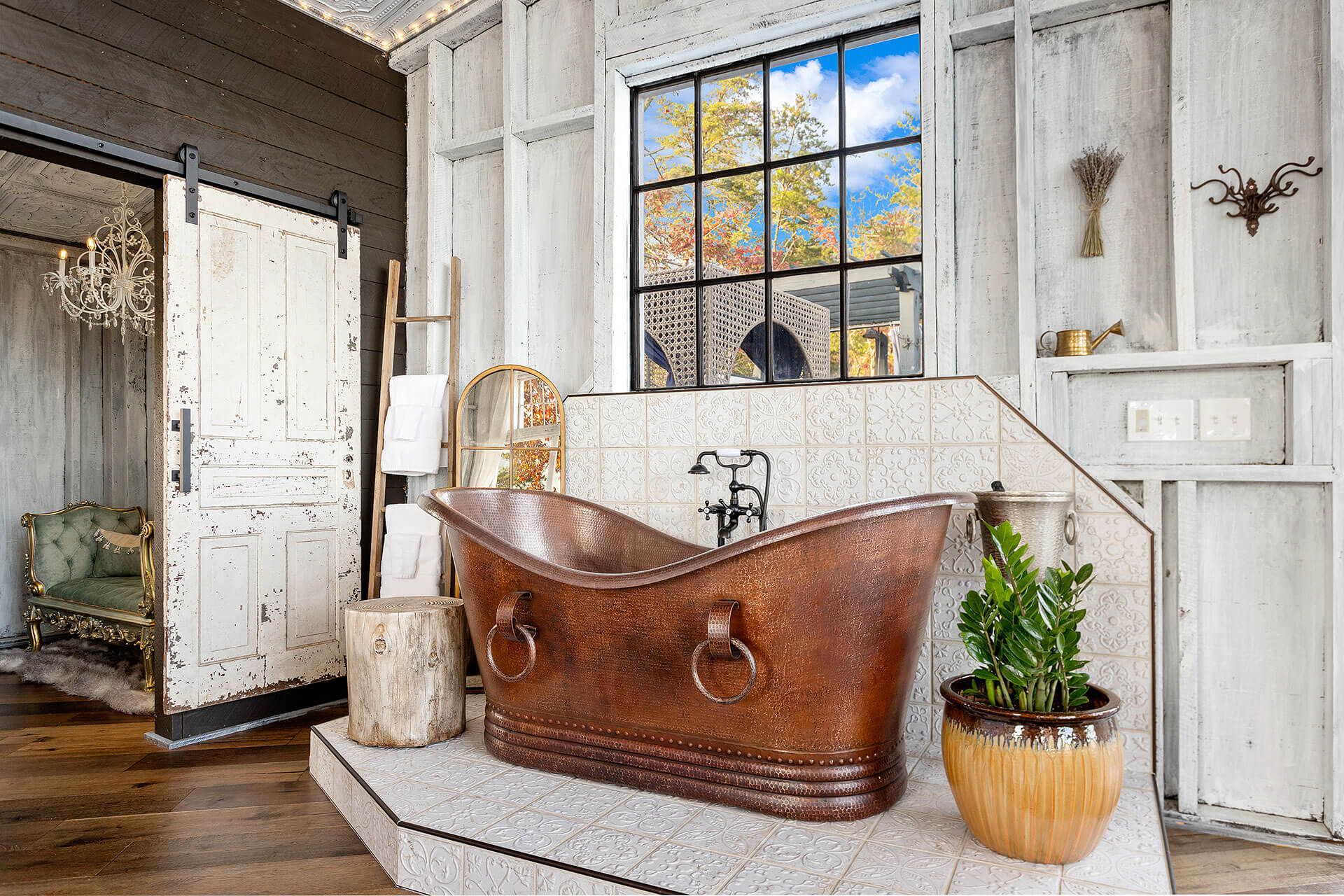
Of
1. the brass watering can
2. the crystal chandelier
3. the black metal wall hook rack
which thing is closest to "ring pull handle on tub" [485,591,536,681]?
the brass watering can

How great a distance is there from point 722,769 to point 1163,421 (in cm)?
154

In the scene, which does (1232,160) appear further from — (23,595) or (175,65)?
(23,595)

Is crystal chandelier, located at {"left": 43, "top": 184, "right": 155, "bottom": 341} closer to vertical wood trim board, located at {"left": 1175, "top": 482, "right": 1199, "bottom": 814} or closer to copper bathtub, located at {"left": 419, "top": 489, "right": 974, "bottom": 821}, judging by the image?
copper bathtub, located at {"left": 419, "top": 489, "right": 974, "bottom": 821}

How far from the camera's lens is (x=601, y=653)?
199cm

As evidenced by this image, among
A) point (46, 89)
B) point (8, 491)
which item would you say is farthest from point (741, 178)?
point (8, 491)

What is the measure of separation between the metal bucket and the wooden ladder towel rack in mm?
2258

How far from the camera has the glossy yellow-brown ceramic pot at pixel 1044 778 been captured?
1555 millimetres

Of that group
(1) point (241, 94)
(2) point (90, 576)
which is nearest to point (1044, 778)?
(1) point (241, 94)

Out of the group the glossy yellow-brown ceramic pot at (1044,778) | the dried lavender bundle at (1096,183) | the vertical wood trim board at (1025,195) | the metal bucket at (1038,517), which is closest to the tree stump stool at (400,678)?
the glossy yellow-brown ceramic pot at (1044,778)

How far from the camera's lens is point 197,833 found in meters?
2.13

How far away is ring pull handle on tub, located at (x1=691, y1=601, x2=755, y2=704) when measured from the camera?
1.75 meters

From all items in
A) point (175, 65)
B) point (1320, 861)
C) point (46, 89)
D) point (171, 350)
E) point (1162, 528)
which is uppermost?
point (175, 65)

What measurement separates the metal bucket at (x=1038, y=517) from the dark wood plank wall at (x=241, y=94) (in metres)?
2.64

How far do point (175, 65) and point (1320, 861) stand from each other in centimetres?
435
